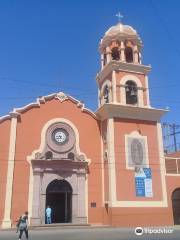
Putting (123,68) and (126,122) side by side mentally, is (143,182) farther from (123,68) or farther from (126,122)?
(123,68)

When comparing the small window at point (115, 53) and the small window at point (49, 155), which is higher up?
the small window at point (115, 53)

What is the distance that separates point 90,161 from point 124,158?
2540mm

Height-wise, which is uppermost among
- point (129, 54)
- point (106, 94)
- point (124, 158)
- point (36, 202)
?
point (129, 54)

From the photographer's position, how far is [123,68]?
25.7 m

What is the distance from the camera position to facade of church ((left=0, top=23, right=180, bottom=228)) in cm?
2136

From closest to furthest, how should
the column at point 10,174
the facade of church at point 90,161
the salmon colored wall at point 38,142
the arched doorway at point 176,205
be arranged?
→ the column at point 10,174 → the salmon colored wall at point 38,142 → the facade of church at point 90,161 → the arched doorway at point 176,205

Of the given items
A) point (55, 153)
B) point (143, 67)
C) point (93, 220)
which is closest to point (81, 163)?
point (55, 153)

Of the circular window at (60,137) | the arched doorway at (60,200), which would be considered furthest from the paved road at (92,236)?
the circular window at (60,137)

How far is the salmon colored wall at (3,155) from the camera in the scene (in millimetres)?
20469

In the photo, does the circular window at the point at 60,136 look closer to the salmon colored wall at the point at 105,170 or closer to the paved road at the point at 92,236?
the salmon colored wall at the point at 105,170

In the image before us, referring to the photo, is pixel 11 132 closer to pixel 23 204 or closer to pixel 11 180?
pixel 11 180

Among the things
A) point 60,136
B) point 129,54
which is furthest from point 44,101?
point 129,54

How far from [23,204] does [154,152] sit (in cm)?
1037

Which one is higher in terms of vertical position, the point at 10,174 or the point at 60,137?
the point at 60,137
